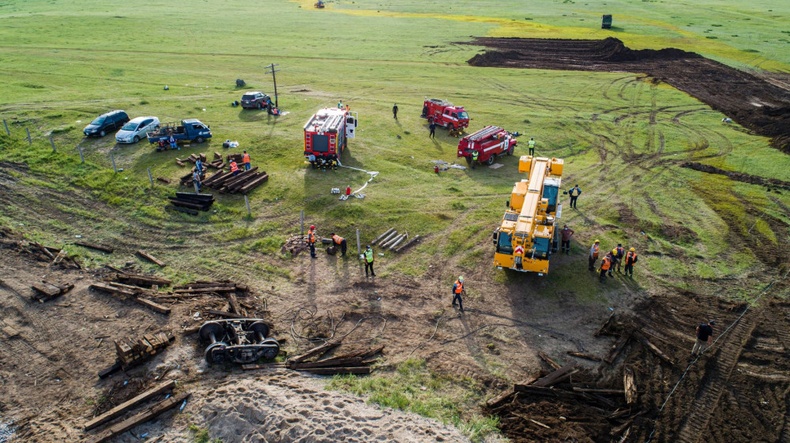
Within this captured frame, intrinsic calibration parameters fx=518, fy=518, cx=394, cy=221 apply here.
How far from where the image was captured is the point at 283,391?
53.4ft

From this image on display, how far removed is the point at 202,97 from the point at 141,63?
1693cm

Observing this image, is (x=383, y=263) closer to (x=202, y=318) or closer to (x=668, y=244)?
(x=202, y=318)

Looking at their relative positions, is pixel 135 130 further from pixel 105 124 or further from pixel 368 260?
pixel 368 260

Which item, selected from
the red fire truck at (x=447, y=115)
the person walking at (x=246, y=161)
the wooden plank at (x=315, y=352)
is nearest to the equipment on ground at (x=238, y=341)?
the wooden plank at (x=315, y=352)

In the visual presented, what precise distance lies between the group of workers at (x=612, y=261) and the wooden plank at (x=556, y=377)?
6925 millimetres

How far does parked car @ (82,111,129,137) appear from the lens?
37.1 metres

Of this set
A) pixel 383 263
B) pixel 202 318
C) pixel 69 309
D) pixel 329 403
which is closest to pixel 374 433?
pixel 329 403

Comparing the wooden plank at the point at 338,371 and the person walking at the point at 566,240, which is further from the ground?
the person walking at the point at 566,240

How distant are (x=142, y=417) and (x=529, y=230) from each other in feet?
52.6

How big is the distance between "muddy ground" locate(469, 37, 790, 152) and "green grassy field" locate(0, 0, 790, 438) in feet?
7.76

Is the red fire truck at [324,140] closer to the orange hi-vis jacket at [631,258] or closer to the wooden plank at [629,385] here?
the orange hi-vis jacket at [631,258]

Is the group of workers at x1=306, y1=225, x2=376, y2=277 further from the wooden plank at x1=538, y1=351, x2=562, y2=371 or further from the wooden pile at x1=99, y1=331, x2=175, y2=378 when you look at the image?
the wooden plank at x1=538, y1=351, x2=562, y2=371

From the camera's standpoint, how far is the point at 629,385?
1736cm

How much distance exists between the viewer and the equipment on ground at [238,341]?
1775cm
